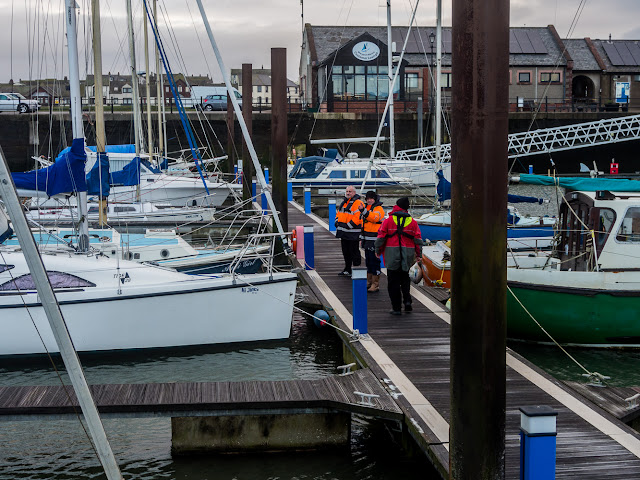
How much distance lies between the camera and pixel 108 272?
12.9 metres

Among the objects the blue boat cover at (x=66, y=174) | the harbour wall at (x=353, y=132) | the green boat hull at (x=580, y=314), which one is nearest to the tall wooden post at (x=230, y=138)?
the harbour wall at (x=353, y=132)

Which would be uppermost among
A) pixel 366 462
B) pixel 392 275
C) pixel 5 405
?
pixel 392 275

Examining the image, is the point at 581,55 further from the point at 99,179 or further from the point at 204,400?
the point at 204,400

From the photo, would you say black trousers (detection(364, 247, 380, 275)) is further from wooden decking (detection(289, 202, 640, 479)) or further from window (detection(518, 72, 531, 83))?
window (detection(518, 72, 531, 83))

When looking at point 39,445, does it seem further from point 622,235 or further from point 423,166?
point 423,166

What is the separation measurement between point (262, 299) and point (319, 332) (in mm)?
1870

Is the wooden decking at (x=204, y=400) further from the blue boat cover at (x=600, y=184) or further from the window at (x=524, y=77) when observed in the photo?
the window at (x=524, y=77)

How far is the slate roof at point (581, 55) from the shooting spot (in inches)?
2384

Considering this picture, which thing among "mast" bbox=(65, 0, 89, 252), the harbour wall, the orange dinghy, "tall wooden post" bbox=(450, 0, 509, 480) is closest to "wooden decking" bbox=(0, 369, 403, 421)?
"tall wooden post" bbox=(450, 0, 509, 480)

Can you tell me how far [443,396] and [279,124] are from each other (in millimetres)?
12536

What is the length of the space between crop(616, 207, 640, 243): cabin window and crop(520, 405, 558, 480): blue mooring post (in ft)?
25.9

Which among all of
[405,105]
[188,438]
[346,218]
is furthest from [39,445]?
[405,105]

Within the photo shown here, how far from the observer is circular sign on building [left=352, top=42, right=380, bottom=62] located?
174ft

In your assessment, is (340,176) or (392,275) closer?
(392,275)
